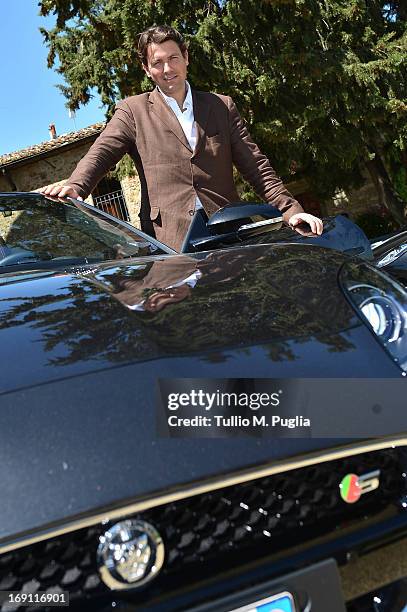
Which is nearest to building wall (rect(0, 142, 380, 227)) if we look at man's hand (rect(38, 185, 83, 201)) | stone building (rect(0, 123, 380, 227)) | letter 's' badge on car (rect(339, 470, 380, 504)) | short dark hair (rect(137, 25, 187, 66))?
stone building (rect(0, 123, 380, 227))

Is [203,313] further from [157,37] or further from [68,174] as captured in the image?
[68,174]

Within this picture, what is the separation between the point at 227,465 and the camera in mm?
1136

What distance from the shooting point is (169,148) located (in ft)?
10.5

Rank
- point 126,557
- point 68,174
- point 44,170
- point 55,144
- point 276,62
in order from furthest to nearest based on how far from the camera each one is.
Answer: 1. point 44,170
2. point 68,174
3. point 55,144
4. point 276,62
5. point 126,557

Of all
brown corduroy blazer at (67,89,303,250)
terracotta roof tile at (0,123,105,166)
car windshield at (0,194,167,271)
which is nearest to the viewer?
car windshield at (0,194,167,271)

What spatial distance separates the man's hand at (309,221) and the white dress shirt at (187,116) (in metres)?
0.67

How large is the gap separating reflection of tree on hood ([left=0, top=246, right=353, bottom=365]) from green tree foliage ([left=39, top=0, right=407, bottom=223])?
40.9ft

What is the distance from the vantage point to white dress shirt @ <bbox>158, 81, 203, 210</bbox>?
324 centimetres

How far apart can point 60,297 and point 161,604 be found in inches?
33.8

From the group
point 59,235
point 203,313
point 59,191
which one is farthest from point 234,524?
point 59,191

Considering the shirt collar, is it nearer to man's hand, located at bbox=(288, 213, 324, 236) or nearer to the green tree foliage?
man's hand, located at bbox=(288, 213, 324, 236)

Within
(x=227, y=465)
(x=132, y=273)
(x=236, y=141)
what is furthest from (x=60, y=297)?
(x=236, y=141)

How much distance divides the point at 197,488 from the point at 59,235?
1697 millimetres

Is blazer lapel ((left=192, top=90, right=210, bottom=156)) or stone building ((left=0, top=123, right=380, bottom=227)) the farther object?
stone building ((left=0, top=123, right=380, bottom=227))
